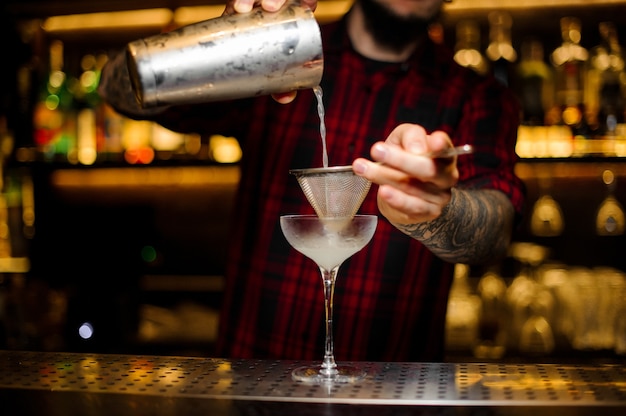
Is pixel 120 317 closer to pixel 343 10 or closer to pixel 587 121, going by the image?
pixel 343 10

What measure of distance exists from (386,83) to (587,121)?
1.16m

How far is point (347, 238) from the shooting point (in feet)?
4.76

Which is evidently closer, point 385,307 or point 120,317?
point 385,307

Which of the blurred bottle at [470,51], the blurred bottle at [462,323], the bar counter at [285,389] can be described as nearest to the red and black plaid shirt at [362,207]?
the bar counter at [285,389]

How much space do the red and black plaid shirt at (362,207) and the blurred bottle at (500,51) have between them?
96 centimetres

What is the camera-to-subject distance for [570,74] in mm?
3158

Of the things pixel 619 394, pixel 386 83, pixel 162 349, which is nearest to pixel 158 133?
pixel 162 349

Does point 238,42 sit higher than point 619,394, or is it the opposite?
point 238,42

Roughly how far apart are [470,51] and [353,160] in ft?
4.09

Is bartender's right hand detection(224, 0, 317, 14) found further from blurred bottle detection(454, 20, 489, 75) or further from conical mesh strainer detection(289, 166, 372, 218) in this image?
blurred bottle detection(454, 20, 489, 75)

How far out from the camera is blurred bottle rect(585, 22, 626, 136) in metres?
3.03

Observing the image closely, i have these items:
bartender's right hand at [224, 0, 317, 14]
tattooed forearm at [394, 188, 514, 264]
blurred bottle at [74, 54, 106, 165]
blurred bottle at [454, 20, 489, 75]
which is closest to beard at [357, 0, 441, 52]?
tattooed forearm at [394, 188, 514, 264]

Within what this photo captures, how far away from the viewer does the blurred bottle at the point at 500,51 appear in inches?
125

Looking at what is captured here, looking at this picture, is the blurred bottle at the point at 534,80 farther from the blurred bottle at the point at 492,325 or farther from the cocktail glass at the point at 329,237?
the cocktail glass at the point at 329,237
